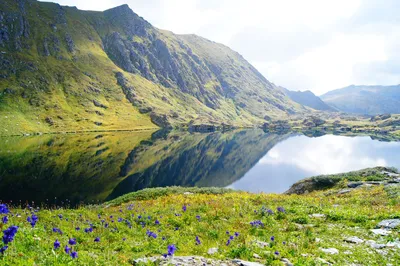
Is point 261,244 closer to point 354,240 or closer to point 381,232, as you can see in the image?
point 354,240

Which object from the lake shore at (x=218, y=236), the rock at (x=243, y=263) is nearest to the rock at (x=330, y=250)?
the lake shore at (x=218, y=236)

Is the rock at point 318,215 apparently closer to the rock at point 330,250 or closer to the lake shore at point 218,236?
the lake shore at point 218,236

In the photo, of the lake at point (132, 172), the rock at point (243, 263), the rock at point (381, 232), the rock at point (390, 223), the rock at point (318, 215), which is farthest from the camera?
the lake at point (132, 172)

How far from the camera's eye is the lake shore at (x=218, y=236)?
8.90 metres

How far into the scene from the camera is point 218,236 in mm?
13461

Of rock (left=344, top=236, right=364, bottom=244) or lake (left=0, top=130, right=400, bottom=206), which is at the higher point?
rock (left=344, top=236, right=364, bottom=244)

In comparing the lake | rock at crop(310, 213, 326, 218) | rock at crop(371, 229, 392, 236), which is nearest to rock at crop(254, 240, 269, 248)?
rock at crop(371, 229, 392, 236)

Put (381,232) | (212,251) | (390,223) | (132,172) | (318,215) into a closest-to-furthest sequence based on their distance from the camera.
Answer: (212,251), (381,232), (390,223), (318,215), (132,172)

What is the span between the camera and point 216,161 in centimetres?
10369

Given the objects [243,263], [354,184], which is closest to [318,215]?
[243,263]

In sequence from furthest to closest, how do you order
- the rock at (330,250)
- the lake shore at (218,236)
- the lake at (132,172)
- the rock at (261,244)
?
the lake at (132,172)
the rock at (261,244)
the rock at (330,250)
the lake shore at (218,236)

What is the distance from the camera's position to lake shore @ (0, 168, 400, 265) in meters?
8.90

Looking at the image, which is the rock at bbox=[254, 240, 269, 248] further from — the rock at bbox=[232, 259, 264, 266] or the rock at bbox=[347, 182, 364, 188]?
the rock at bbox=[347, 182, 364, 188]

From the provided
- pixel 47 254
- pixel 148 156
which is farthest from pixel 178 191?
pixel 148 156
